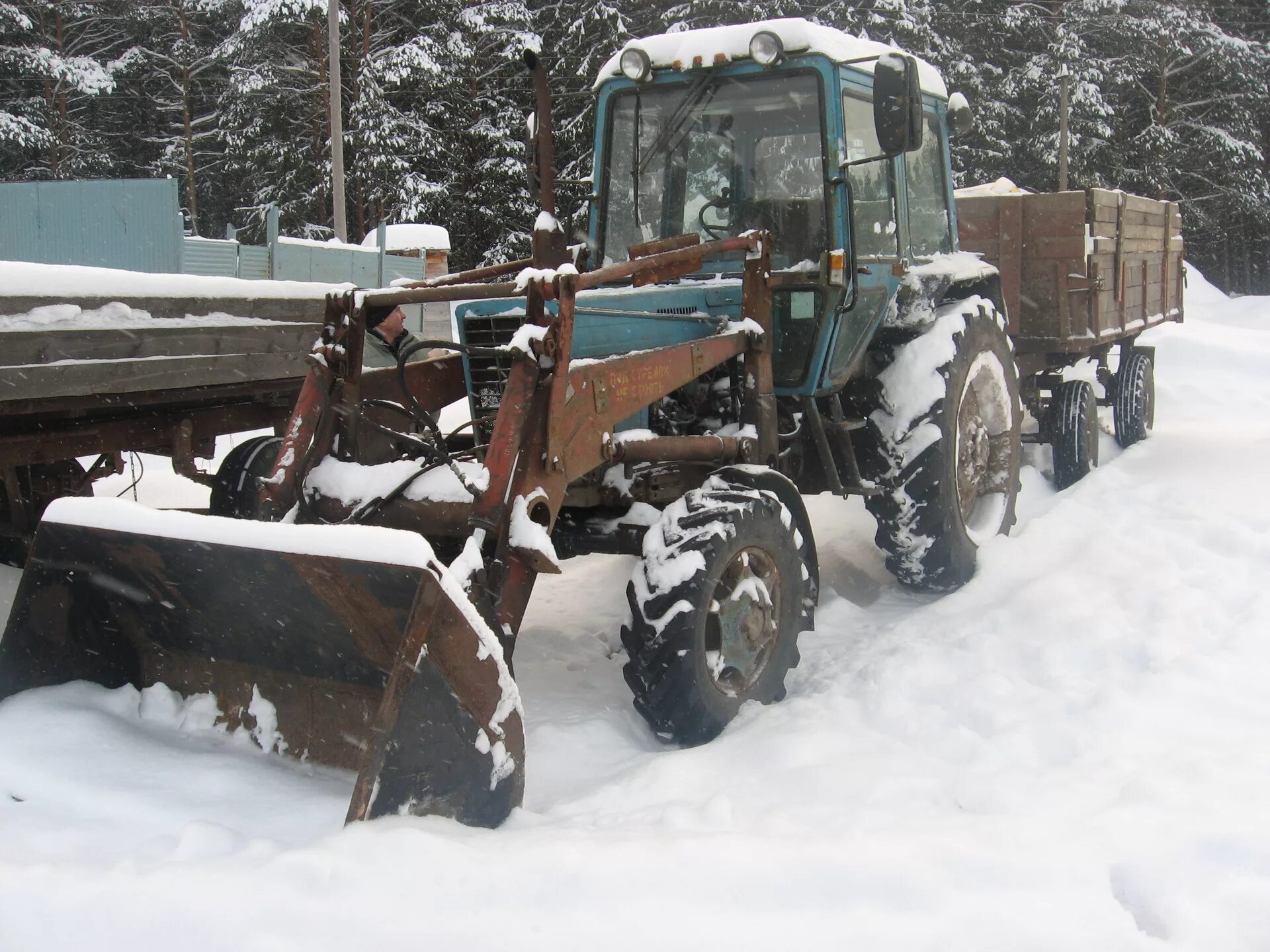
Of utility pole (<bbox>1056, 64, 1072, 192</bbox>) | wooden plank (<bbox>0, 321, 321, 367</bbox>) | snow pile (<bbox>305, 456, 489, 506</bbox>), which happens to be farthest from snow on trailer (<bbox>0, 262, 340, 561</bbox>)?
utility pole (<bbox>1056, 64, 1072, 192</bbox>)

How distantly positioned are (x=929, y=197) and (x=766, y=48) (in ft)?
5.72

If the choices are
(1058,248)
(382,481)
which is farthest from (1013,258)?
(382,481)

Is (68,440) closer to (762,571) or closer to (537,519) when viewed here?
(537,519)

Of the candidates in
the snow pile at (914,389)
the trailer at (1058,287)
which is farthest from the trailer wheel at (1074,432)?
the snow pile at (914,389)

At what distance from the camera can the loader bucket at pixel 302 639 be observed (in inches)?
113

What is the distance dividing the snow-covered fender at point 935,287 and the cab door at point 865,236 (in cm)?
17

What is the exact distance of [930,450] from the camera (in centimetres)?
514

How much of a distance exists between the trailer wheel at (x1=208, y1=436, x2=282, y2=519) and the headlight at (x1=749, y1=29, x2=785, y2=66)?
3048 millimetres

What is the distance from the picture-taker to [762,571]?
4.08 m

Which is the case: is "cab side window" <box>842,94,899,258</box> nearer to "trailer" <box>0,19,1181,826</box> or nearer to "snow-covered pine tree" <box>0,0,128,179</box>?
"trailer" <box>0,19,1181,826</box>

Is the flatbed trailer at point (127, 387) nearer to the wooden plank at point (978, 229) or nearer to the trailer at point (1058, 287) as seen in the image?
the wooden plank at point (978, 229)

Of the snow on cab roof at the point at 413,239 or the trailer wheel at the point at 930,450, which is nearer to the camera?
the trailer wheel at the point at 930,450

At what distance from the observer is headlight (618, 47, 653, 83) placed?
190 inches

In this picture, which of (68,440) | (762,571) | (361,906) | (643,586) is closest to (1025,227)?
(762,571)
